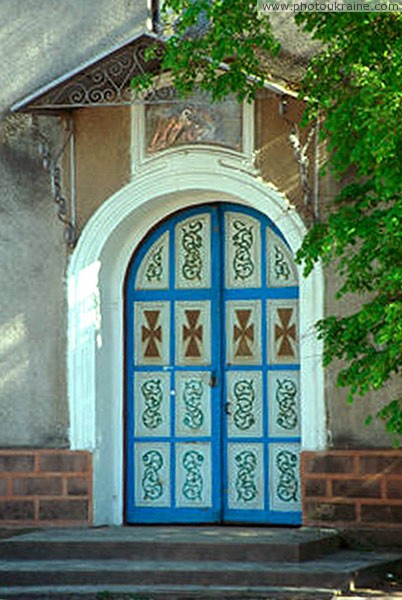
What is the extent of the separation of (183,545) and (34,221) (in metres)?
3.08

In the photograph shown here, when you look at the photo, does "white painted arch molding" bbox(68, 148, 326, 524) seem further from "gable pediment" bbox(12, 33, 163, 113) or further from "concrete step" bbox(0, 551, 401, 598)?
"concrete step" bbox(0, 551, 401, 598)

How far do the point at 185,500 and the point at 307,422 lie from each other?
1.37m

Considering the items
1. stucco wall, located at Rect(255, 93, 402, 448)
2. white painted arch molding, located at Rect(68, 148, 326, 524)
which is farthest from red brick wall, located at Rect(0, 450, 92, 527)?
stucco wall, located at Rect(255, 93, 402, 448)

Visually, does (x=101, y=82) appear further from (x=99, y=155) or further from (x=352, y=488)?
(x=352, y=488)

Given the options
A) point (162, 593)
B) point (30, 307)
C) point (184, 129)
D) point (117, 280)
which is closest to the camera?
point (162, 593)

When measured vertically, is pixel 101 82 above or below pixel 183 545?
above

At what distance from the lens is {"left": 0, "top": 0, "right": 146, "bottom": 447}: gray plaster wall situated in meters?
12.2

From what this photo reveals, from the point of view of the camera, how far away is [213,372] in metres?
12.2

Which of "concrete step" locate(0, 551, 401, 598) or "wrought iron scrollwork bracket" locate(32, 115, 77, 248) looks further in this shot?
"wrought iron scrollwork bracket" locate(32, 115, 77, 248)

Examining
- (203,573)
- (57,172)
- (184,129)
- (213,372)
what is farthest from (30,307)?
(203,573)

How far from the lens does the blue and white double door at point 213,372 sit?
11914mm

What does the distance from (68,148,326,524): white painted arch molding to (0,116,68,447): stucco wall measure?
14 cm

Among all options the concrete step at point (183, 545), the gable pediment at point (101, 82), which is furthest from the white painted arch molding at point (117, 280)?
the concrete step at point (183, 545)

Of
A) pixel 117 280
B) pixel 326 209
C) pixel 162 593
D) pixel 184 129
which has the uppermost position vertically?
pixel 184 129
